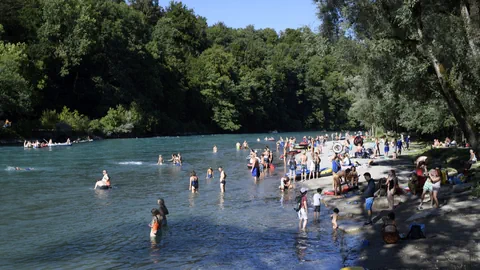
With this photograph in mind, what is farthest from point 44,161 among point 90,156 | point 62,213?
point 62,213

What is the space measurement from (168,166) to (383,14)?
2418 centimetres

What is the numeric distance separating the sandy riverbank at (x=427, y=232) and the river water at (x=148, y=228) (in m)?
0.70

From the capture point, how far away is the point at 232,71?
105 metres

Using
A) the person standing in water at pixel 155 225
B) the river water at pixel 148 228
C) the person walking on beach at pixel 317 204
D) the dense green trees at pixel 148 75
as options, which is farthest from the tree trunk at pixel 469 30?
the dense green trees at pixel 148 75

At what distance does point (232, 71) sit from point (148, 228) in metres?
90.1

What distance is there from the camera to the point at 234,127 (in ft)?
320

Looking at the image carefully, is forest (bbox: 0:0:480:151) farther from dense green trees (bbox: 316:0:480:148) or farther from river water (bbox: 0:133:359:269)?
river water (bbox: 0:133:359:269)

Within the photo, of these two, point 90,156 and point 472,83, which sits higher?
point 472,83

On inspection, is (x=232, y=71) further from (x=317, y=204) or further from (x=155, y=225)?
(x=155, y=225)

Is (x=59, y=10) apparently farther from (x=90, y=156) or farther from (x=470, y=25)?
(x=470, y=25)

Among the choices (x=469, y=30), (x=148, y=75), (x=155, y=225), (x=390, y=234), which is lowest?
(x=155, y=225)

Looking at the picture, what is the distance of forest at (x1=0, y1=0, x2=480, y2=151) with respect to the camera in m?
16.2

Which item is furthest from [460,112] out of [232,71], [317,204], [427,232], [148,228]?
[232,71]

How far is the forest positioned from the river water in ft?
19.7
